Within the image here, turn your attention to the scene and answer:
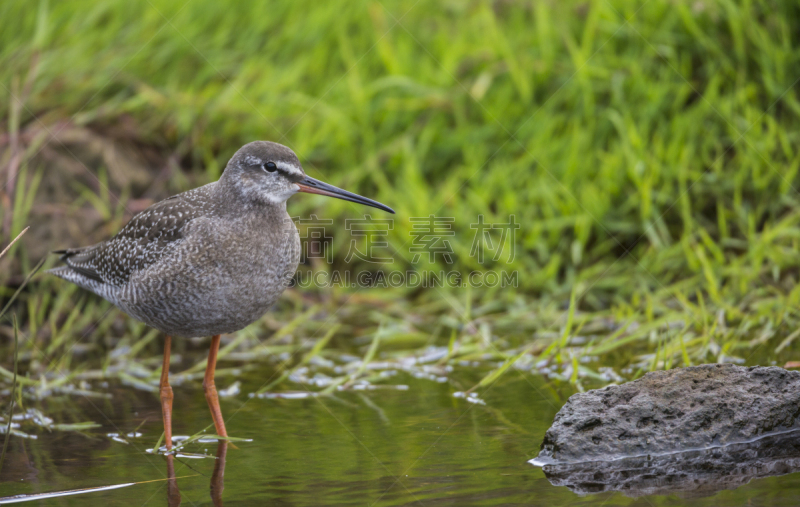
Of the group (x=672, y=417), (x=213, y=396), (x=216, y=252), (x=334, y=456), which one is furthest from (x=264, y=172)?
(x=672, y=417)

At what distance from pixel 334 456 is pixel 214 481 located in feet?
2.15

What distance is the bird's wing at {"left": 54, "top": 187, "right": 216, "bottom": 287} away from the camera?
539cm

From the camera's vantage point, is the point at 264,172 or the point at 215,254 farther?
the point at 264,172

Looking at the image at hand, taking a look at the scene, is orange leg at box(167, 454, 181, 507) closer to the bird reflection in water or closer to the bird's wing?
the bird reflection in water

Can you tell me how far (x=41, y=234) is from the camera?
25.8 feet

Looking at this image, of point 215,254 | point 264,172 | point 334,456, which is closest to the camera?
point 334,456

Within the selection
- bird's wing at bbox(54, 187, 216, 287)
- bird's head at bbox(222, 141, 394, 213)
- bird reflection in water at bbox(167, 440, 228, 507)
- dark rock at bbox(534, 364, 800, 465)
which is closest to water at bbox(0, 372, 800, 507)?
bird reflection in water at bbox(167, 440, 228, 507)

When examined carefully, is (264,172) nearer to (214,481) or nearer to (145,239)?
(145,239)

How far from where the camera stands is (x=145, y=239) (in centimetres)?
552

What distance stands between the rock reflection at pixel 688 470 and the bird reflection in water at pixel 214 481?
1651 millimetres

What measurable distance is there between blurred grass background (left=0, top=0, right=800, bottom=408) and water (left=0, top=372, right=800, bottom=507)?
820 mm

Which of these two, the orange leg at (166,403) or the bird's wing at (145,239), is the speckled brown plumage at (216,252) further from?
the orange leg at (166,403)

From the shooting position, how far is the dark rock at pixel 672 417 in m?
4.37

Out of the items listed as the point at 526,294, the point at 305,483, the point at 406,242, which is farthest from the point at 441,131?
the point at 305,483
